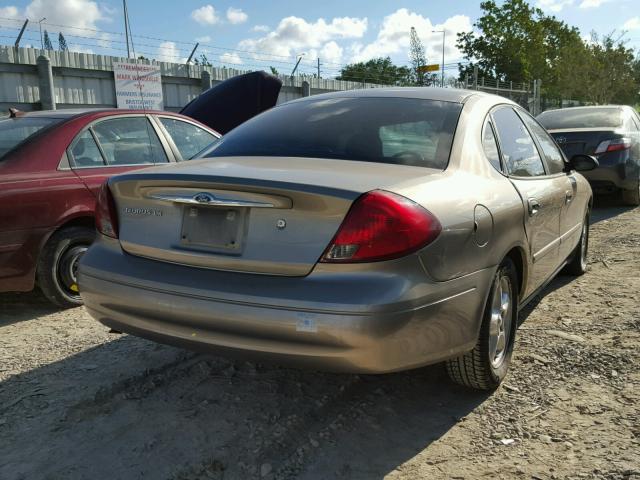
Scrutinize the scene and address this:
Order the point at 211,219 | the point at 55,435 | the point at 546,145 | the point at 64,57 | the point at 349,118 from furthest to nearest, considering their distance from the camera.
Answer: the point at 64,57, the point at 546,145, the point at 349,118, the point at 55,435, the point at 211,219

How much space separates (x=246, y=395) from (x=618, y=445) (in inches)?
68.4

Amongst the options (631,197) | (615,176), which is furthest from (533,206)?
(631,197)

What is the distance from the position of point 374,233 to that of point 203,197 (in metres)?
0.74

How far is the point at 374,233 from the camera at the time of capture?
7.49ft

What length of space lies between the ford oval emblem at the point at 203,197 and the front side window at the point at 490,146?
148 cm

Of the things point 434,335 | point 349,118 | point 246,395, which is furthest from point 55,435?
point 349,118

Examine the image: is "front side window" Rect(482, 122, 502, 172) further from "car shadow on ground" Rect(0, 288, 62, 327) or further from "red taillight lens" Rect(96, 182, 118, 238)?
"car shadow on ground" Rect(0, 288, 62, 327)

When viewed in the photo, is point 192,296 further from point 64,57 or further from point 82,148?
point 64,57

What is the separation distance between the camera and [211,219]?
251 cm

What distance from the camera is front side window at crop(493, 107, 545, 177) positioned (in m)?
3.40

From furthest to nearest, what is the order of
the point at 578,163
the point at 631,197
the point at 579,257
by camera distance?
the point at 631,197 < the point at 579,257 < the point at 578,163

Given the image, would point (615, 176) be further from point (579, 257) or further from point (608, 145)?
point (579, 257)

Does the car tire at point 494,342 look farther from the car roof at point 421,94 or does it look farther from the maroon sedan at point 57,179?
the maroon sedan at point 57,179

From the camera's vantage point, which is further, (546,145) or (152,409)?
(546,145)
